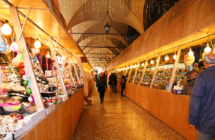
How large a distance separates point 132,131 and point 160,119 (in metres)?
1.34

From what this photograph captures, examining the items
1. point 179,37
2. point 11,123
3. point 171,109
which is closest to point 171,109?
point 171,109

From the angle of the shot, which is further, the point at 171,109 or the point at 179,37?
the point at 171,109

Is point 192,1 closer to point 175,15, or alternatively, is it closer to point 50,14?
point 175,15

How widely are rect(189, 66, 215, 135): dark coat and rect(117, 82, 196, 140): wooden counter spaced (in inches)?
55.5

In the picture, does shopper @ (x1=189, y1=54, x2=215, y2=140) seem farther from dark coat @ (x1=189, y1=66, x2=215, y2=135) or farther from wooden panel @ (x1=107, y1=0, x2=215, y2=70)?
wooden panel @ (x1=107, y1=0, x2=215, y2=70)

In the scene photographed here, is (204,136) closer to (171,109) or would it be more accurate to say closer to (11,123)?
(11,123)

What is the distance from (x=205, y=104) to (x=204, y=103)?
0.02 meters

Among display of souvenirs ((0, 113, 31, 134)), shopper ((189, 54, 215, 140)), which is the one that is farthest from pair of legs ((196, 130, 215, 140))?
display of souvenirs ((0, 113, 31, 134))

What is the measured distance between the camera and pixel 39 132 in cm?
163

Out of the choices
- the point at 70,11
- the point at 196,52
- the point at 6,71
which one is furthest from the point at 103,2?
the point at 6,71

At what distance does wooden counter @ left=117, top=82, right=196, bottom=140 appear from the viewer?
3.46 metres

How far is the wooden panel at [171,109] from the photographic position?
11.4ft

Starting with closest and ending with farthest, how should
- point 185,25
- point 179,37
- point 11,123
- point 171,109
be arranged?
1. point 11,123
2. point 185,25
3. point 179,37
4. point 171,109

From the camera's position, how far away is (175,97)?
398 cm
